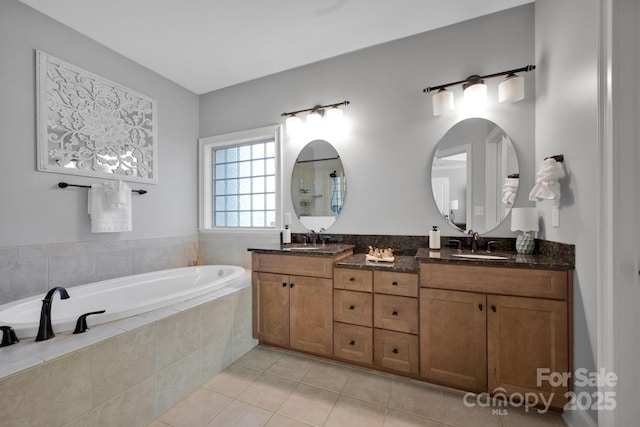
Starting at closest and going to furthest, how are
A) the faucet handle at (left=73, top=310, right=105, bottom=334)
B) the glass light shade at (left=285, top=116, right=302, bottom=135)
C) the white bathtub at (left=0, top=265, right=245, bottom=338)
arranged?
the faucet handle at (left=73, top=310, right=105, bottom=334), the white bathtub at (left=0, top=265, right=245, bottom=338), the glass light shade at (left=285, top=116, right=302, bottom=135)

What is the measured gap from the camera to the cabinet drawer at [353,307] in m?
1.91

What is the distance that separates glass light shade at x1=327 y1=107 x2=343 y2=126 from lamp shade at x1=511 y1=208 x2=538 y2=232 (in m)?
1.68

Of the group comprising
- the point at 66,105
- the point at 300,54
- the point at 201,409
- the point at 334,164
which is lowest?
the point at 201,409

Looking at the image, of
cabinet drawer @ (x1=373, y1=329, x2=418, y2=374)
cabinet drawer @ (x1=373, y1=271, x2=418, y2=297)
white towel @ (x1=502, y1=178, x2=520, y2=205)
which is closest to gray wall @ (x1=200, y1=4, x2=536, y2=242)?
white towel @ (x1=502, y1=178, x2=520, y2=205)

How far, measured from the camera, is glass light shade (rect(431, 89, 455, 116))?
6.90 ft

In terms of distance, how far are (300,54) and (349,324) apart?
2504 millimetres

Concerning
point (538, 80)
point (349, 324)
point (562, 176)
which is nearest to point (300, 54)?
point (538, 80)

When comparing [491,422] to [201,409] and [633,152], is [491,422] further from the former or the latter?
[201,409]

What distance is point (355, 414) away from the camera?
1537mm

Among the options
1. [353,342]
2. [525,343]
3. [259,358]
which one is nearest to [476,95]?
[525,343]

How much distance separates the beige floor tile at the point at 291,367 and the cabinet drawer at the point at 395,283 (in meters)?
0.84

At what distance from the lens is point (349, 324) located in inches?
77.4

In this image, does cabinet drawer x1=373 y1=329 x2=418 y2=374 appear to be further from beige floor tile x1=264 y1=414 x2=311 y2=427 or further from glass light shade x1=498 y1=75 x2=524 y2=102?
glass light shade x1=498 y1=75 x2=524 y2=102

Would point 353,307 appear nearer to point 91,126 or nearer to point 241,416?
point 241,416
